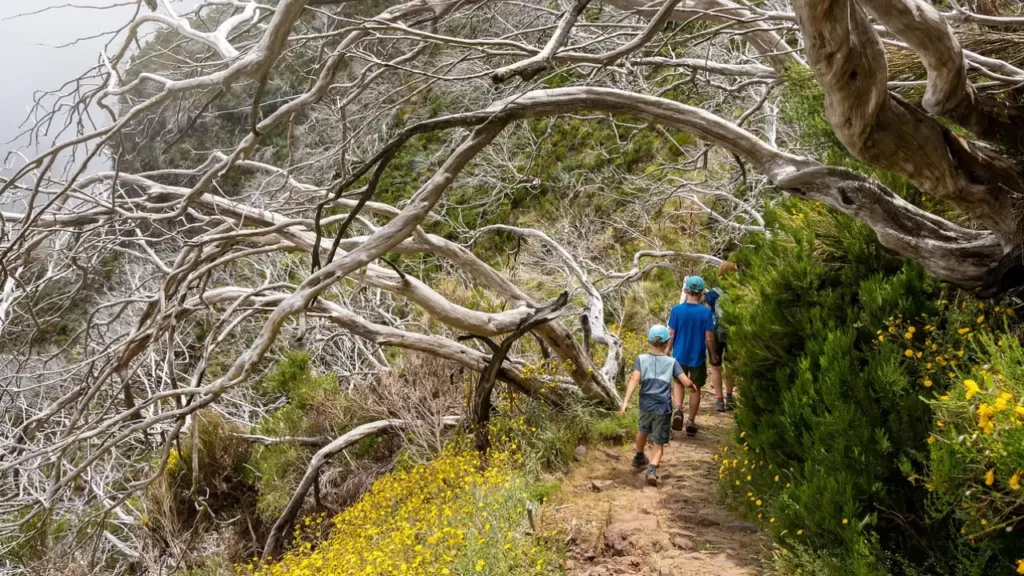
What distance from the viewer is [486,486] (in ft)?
17.5

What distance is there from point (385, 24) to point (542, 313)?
3613mm

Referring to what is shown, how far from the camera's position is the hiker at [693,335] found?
21.8 ft

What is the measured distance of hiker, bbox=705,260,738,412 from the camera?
7051 mm

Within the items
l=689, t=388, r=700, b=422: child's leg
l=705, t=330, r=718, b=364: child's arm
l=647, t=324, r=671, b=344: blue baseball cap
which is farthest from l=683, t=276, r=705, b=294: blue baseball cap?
l=647, t=324, r=671, b=344: blue baseball cap

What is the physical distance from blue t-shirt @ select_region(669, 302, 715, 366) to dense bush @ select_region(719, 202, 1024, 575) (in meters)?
1.76

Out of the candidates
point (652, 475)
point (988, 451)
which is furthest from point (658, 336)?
point (988, 451)

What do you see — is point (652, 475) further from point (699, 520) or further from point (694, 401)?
point (694, 401)

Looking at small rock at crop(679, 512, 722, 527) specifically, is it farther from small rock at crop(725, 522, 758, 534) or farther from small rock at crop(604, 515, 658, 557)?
small rock at crop(604, 515, 658, 557)


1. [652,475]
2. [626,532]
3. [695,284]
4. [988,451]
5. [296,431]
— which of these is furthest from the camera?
[296,431]

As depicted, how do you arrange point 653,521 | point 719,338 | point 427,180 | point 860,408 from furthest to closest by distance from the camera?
point 719,338 < point 653,521 < point 427,180 < point 860,408

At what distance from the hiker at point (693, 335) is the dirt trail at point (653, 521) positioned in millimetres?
554

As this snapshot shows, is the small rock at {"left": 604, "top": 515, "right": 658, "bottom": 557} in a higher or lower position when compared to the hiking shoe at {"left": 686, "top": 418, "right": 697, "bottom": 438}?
higher

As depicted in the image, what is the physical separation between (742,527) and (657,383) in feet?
4.09

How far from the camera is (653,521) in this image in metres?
4.98
